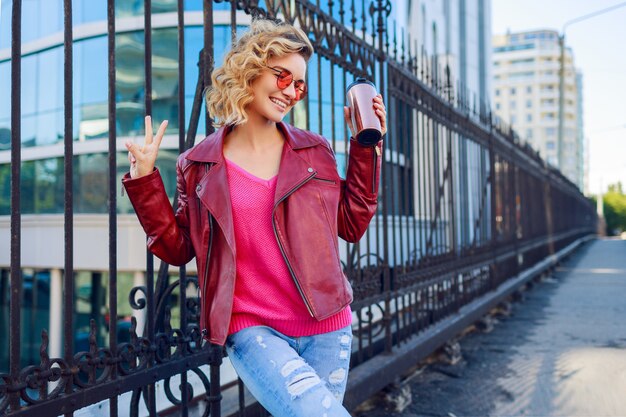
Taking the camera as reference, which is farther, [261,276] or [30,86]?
[30,86]

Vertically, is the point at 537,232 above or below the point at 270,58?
below

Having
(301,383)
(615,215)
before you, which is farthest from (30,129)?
(615,215)

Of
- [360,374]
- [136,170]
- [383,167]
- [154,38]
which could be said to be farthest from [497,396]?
[154,38]

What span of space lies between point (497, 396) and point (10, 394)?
382 cm

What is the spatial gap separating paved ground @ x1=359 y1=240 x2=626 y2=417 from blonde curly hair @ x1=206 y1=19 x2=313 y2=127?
115 inches

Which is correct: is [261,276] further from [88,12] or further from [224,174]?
[88,12]

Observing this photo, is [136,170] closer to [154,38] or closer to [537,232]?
[537,232]

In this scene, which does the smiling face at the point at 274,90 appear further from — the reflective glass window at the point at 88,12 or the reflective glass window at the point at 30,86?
the reflective glass window at the point at 30,86

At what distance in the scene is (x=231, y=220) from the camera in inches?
80.0

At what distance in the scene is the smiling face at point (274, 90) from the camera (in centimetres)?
214

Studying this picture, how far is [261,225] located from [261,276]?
0.17 m

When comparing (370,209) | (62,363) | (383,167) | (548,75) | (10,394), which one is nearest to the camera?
(10,394)

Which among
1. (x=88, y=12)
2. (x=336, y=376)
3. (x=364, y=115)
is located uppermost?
(x=88, y=12)

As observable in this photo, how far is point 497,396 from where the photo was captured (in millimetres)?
4844
